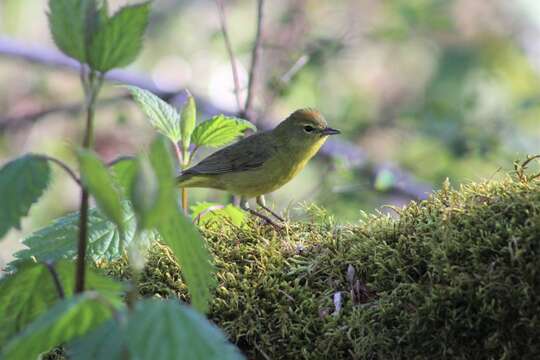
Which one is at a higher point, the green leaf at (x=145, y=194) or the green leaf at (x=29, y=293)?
the green leaf at (x=145, y=194)

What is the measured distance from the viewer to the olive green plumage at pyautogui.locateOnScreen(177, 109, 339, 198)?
205 inches

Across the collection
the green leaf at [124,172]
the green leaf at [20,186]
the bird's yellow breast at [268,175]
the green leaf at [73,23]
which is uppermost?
the green leaf at [73,23]

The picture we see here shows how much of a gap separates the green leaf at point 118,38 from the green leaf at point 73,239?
0.92 metres

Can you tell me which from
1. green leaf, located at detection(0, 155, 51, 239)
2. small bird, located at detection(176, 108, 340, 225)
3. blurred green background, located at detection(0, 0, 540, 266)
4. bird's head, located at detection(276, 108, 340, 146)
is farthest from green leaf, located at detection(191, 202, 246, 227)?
blurred green background, located at detection(0, 0, 540, 266)

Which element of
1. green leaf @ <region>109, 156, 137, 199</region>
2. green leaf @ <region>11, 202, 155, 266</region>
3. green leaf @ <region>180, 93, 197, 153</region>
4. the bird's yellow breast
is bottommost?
green leaf @ <region>11, 202, 155, 266</region>

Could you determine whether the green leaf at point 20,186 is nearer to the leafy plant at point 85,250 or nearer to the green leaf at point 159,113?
the leafy plant at point 85,250

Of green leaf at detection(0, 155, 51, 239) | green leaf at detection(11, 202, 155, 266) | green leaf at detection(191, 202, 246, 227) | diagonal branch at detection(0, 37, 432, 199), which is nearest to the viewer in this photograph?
green leaf at detection(0, 155, 51, 239)

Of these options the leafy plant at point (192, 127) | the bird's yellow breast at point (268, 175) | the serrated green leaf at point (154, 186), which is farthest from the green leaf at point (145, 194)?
the bird's yellow breast at point (268, 175)

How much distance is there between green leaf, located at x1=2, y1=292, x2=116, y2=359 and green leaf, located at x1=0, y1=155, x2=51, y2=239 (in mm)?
286

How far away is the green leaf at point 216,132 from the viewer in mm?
3000

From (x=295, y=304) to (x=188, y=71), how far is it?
337 inches

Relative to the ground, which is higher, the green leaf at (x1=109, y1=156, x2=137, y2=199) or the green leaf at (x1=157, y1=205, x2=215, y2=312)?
the green leaf at (x1=109, y1=156, x2=137, y2=199)

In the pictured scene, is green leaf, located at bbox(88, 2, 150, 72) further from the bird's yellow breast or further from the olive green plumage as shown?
the bird's yellow breast

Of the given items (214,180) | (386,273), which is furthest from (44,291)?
(214,180)
